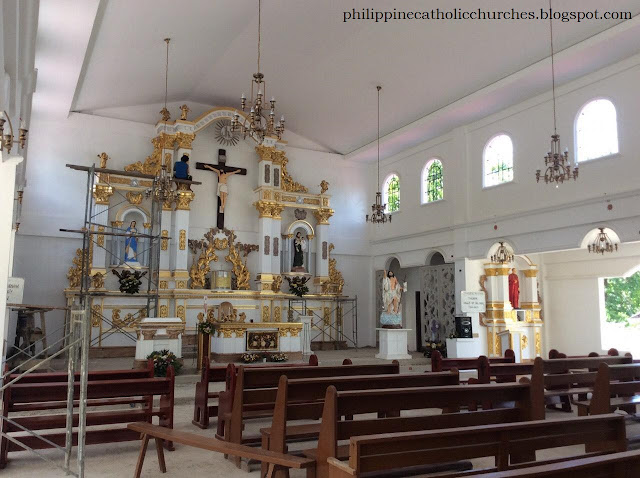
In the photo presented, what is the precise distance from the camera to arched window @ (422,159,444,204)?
18.0 meters

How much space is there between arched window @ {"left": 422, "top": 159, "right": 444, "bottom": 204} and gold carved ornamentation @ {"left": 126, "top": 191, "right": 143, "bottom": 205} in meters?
9.10

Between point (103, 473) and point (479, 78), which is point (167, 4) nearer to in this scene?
point (479, 78)

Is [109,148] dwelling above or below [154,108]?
below

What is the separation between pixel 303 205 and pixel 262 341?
19.7 ft

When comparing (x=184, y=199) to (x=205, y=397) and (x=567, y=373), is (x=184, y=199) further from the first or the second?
(x=567, y=373)

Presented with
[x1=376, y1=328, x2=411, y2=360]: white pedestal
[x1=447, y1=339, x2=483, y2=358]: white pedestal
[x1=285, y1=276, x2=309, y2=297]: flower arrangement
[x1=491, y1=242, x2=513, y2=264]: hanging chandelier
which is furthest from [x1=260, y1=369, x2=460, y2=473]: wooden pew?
[x1=285, y1=276, x2=309, y2=297]: flower arrangement

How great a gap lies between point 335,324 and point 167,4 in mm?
11935

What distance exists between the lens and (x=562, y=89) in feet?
45.4

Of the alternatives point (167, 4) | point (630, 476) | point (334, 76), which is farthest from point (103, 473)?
point (334, 76)

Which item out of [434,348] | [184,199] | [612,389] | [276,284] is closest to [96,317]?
[184,199]

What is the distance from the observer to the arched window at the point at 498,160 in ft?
50.7

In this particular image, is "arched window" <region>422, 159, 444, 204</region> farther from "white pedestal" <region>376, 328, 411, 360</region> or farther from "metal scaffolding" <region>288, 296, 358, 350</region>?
"white pedestal" <region>376, 328, 411, 360</region>

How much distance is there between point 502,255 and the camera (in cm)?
1562

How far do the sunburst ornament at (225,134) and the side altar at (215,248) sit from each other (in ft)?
0.25
